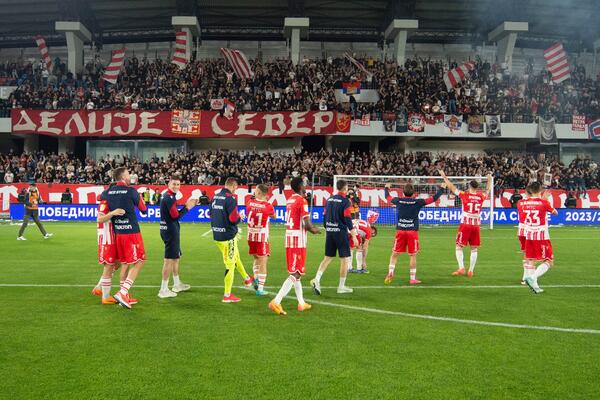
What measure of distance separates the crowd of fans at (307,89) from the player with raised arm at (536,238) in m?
27.0

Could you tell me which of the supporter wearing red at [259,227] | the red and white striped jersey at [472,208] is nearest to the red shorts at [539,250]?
→ the red and white striped jersey at [472,208]

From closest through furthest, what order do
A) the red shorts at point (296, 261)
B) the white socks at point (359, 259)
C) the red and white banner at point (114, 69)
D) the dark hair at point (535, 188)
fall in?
the red shorts at point (296, 261) → the dark hair at point (535, 188) → the white socks at point (359, 259) → the red and white banner at point (114, 69)

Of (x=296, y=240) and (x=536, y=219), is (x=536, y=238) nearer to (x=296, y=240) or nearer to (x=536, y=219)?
(x=536, y=219)

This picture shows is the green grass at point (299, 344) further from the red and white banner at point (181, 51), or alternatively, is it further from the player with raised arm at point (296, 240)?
the red and white banner at point (181, 51)

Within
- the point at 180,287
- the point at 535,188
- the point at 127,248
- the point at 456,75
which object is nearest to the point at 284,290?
the point at 127,248

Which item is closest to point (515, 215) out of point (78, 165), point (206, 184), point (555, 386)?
point (206, 184)

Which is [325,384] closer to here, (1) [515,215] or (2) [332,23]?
(1) [515,215]

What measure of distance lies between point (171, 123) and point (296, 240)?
1156 inches

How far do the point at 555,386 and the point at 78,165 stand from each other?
3484 cm

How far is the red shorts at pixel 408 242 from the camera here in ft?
36.5

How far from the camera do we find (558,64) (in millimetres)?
38438

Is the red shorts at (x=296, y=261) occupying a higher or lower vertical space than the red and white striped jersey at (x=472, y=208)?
lower

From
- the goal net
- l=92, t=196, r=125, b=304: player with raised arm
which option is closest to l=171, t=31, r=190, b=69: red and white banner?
the goal net

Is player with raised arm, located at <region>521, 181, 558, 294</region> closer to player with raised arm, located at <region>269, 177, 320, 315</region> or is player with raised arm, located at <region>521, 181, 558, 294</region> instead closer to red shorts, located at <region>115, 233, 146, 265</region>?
player with raised arm, located at <region>269, 177, 320, 315</region>
